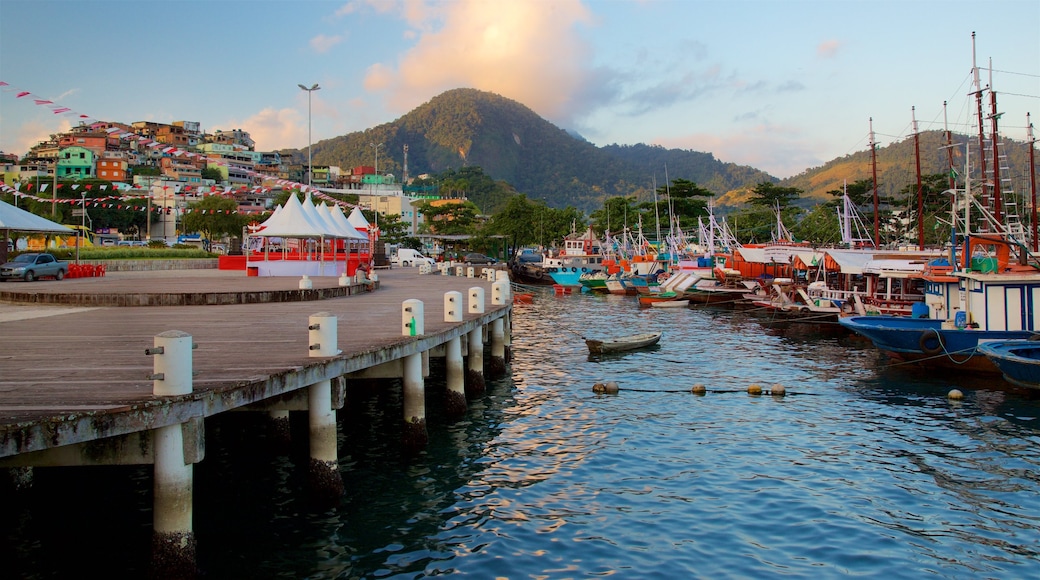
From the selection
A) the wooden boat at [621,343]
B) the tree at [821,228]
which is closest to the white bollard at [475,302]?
the wooden boat at [621,343]

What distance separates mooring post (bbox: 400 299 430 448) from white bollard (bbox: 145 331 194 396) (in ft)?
21.1

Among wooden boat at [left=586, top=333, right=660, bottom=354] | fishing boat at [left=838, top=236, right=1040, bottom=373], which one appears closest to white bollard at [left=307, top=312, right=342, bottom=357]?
wooden boat at [left=586, top=333, right=660, bottom=354]

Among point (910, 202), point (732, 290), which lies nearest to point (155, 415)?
point (732, 290)

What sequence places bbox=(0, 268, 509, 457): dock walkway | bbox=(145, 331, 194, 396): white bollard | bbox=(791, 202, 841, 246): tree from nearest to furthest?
bbox=(0, 268, 509, 457): dock walkway → bbox=(145, 331, 194, 396): white bollard → bbox=(791, 202, 841, 246): tree

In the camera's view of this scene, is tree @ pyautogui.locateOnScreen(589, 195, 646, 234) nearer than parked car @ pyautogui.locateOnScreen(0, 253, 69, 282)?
No

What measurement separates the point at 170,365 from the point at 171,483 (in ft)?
4.20

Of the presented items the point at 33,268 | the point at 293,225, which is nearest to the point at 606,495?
the point at 293,225

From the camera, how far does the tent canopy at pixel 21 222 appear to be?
33.4 metres

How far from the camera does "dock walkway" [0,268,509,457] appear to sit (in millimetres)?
8164

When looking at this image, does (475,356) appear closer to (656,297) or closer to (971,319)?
(971,319)

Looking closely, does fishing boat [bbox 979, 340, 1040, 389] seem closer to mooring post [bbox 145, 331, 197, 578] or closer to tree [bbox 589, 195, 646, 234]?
mooring post [bbox 145, 331, 197, 578]

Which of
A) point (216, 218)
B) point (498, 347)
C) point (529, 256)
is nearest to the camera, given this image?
point (498, 347)

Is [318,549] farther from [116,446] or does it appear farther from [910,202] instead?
[910,202]

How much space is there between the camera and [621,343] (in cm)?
3147
